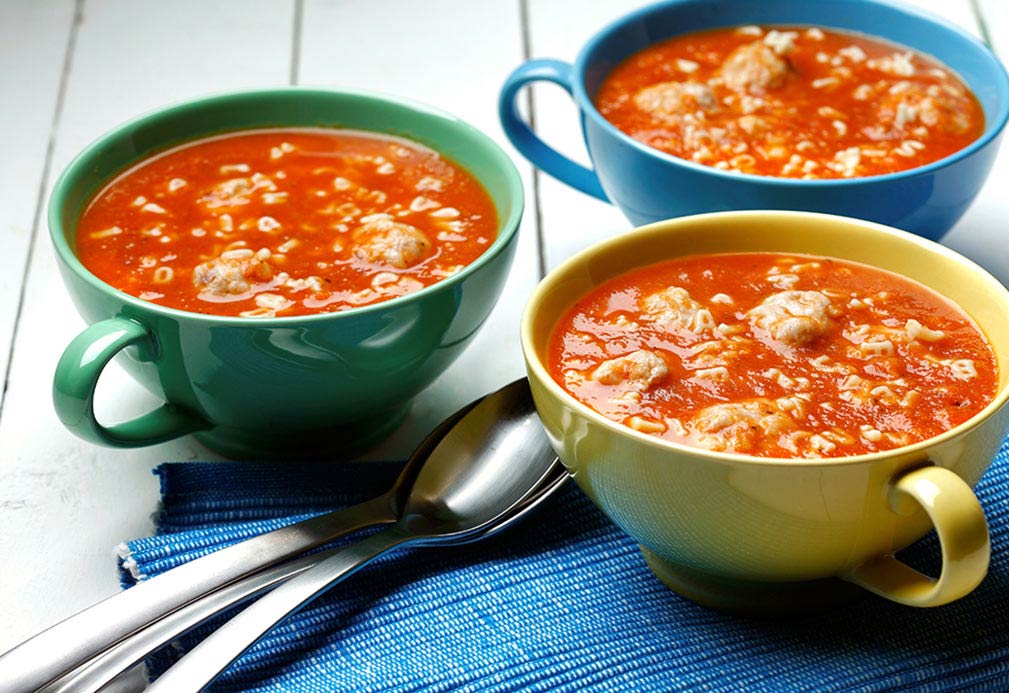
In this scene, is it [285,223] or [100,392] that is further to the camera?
[100,392]

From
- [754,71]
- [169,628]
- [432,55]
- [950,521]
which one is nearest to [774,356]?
[950,521]

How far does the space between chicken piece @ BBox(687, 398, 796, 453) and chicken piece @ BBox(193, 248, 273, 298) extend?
0.66 meters

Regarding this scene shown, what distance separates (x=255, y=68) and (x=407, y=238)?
128 cm

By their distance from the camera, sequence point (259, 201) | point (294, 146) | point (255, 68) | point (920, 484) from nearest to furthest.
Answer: point (920, 484), point (259, 201), point (294, 146), point (255, 68)

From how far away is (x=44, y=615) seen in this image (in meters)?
1.82

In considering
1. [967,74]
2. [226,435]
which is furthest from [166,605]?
[967,74]

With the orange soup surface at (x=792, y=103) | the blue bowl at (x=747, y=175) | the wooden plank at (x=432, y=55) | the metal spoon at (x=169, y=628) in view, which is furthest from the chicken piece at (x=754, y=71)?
the metal spoon at (x=169, y=628)

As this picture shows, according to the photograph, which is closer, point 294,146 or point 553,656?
point 553,656

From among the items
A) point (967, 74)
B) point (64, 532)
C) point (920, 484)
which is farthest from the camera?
point (967, 74)

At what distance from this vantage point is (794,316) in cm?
171

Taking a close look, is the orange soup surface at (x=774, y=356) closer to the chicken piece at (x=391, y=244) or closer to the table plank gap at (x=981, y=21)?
the chicken piece at (x=391, y=244)

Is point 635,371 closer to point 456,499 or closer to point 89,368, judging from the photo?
point 456,499

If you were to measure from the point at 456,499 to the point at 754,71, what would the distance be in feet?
3.38

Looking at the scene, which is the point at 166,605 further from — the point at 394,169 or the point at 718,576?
the point at 394,169
